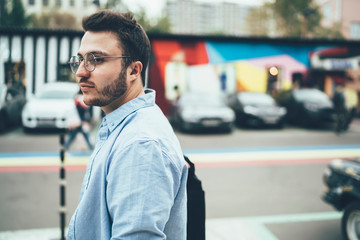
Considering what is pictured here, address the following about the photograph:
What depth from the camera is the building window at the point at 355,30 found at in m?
39.5

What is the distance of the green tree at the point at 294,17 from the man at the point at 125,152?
1506 inches

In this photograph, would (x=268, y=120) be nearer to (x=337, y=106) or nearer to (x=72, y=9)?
(x=337, y=106)

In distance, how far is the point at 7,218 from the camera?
4578mm

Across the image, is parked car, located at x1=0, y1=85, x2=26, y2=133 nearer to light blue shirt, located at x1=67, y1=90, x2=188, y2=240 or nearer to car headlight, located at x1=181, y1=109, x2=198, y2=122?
car headlight, located at x1=181, y1=109, x2=198, y2=122

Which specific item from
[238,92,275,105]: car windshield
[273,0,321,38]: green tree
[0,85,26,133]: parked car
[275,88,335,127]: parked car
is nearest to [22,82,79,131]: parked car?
[0,85,26,133]: parked car

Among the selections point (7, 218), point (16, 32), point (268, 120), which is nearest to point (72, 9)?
point (16, 32)

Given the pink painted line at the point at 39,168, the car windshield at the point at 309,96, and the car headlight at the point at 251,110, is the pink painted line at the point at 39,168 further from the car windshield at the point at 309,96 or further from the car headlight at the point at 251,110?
the car windshield at the point at 309,96

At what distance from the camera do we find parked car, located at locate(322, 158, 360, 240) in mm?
3768

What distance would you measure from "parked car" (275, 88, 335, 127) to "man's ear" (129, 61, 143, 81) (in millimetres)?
14088

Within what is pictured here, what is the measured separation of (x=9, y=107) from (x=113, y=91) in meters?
12.5

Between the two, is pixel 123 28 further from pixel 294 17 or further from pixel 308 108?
pixel 294 17

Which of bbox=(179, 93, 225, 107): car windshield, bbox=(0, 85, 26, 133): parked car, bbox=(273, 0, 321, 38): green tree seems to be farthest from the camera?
bbox=(273, 0, 321, 38): green tree

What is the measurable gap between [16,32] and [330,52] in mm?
16560

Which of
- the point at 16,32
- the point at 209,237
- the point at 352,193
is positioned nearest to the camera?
the point at 352,193
